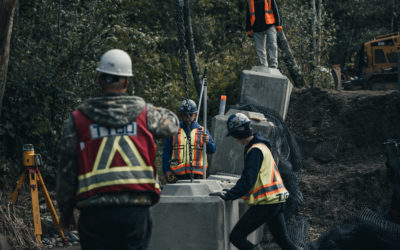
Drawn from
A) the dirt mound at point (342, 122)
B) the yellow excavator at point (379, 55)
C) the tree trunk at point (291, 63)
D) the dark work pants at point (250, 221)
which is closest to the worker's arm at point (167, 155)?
the dark work pants at point (250, 221)

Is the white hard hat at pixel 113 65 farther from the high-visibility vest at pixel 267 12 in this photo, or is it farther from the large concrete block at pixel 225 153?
the high-visibility vest at pixel 267 12

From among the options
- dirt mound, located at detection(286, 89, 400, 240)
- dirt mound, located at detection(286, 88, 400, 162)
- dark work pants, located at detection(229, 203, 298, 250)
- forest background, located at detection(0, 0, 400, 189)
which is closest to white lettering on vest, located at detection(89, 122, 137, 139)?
dark work pants, located at detection(229, 203, 298, 250)

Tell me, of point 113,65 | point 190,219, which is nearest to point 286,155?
point 190,219

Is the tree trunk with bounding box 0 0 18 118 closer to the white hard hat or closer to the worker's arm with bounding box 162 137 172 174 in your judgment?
the worker's arm with bounding box 162 137 172 174

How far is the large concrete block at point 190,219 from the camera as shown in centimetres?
596

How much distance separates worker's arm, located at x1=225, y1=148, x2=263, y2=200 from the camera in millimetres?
5688

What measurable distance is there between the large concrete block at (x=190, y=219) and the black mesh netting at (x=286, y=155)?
2.42 m

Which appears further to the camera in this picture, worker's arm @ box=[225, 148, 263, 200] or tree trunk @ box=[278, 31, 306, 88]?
tree trunk @ box=[278, 31, 306, 88]

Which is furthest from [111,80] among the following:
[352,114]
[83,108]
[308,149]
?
[352,114]

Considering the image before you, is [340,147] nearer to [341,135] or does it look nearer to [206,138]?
[341,135]

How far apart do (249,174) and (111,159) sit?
7.58 feet

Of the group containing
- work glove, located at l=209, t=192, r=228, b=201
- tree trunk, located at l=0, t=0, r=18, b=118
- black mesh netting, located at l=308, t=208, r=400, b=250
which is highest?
tree trunk, located at l=0, t=0, r=18, b=118

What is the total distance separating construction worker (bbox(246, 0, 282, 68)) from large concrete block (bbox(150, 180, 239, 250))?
5223 millimetres

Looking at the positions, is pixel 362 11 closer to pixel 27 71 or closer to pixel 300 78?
pixel 300 78
